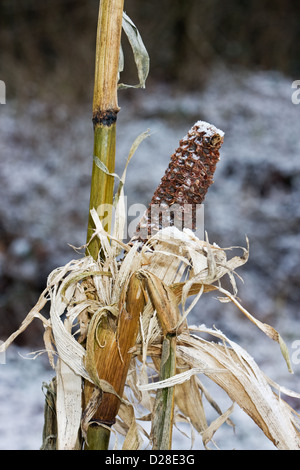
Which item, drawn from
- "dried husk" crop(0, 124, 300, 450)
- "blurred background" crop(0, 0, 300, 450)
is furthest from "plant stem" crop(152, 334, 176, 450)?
"blurred background" crop(0, 0, 300, 450)

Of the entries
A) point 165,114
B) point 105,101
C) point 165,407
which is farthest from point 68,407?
point 165,114

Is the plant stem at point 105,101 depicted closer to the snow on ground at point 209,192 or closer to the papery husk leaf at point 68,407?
the papery husk leaf at point 68,407

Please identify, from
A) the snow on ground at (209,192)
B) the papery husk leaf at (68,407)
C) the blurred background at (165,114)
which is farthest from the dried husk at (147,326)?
the blurred background at (165,114)

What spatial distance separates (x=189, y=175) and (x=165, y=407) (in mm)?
120

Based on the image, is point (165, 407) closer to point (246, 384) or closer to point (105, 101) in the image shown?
point (246, 384)

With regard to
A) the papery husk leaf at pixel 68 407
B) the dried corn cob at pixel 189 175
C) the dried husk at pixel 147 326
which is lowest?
the papery husk leaf at pixel 68 407

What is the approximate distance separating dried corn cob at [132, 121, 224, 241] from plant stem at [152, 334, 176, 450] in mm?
69

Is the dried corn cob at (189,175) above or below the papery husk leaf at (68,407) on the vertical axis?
above

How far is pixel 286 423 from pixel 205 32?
4.12ft

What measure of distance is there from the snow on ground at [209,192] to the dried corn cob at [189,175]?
64 centimetres

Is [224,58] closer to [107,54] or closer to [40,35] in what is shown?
[40,35]

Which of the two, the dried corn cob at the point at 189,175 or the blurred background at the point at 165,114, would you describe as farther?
the blurred background at the point at 165,114

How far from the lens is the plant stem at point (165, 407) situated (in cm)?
22

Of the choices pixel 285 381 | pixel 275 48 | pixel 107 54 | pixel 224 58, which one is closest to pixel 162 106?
pixel 224 58
